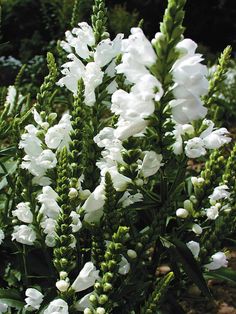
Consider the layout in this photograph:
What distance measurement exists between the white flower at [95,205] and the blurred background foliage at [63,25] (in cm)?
429

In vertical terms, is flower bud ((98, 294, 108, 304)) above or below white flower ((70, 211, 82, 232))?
below

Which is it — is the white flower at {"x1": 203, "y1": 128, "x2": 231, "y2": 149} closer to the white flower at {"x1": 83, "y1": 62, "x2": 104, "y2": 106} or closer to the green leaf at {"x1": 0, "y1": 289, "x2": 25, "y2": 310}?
the white flower at {"x1": 83, "y1": 62, "x2": 104, "y2": 106}

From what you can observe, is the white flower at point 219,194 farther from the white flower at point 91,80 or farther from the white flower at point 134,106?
the white flower at point 91,80

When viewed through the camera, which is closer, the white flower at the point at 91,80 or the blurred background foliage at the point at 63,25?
the white flower at the point at 91,80

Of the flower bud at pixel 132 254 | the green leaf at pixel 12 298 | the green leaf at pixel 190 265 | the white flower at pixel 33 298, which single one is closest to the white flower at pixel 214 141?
the green leaf at pixel 190 265

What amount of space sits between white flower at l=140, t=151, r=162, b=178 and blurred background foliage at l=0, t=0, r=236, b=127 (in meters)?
4.32

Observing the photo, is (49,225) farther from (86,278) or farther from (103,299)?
(103,299)

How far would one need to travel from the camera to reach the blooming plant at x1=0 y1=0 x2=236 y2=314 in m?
1.84


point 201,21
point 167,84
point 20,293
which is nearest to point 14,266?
point 20,293

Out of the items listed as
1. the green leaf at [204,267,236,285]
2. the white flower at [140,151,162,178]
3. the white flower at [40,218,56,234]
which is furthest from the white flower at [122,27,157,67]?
the green leaf at [204,267,236,285]

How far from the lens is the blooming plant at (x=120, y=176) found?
184 centimetres

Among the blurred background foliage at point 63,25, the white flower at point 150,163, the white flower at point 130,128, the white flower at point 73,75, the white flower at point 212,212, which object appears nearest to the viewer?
the white flower at point 130,128

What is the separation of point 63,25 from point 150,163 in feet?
22.2

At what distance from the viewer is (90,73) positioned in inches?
88.1
